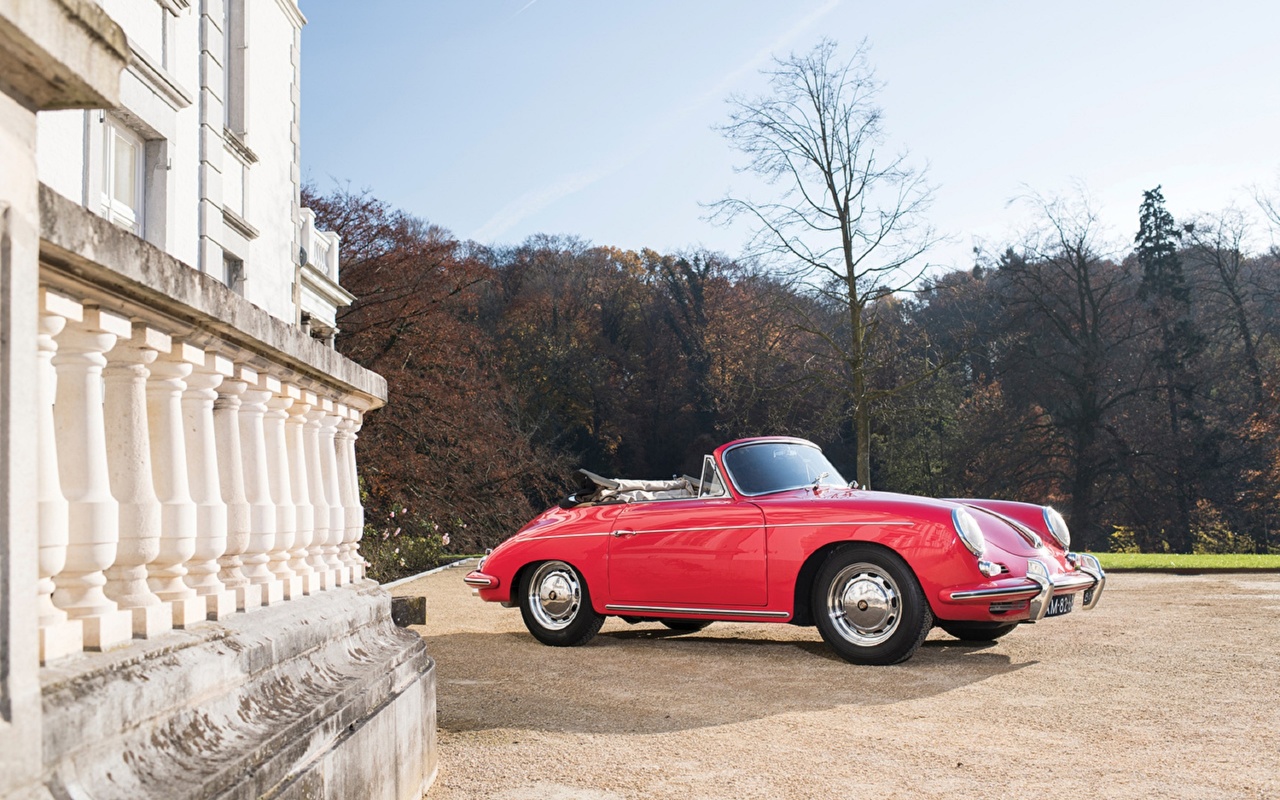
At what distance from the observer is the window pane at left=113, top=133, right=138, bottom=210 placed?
36.1 feet

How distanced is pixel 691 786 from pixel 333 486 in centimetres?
168

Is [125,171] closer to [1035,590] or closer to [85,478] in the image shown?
[1035,590]

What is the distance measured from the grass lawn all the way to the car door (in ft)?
35.3

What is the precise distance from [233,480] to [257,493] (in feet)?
0.59

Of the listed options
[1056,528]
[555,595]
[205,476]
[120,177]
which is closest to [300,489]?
[205,476]

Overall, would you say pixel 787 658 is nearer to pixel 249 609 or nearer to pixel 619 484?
pixel 619 484

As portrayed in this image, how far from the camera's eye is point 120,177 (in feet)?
Result: 36.4

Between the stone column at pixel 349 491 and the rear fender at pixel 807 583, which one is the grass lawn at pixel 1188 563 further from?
the stone column at pixel 349 491

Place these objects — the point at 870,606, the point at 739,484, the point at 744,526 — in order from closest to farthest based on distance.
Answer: the point at 870,606 → the point at 744,526 → the point at 739,484

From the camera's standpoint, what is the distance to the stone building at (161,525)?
1667 millimetres

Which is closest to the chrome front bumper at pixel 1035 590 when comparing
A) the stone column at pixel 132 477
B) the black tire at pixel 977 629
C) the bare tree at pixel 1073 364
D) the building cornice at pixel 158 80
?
the black tire at pixel 977 629

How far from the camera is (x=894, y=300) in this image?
1533 inches

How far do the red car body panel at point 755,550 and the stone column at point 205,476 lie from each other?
16.1ft

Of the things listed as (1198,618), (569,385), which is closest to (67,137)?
(1198,618)
